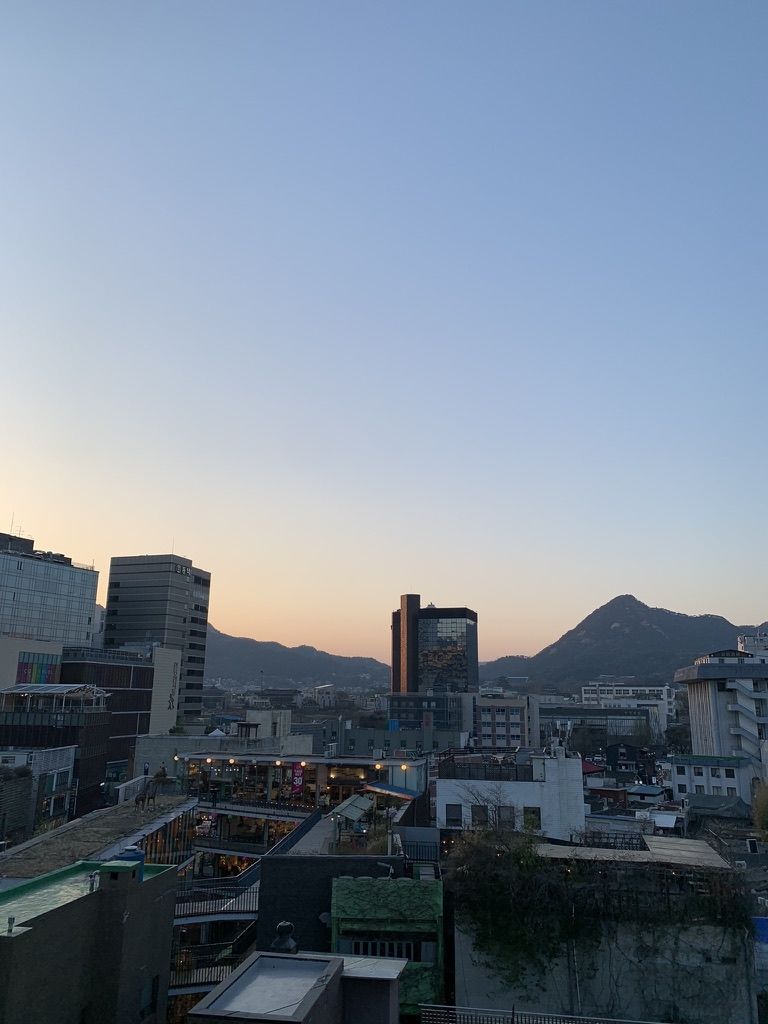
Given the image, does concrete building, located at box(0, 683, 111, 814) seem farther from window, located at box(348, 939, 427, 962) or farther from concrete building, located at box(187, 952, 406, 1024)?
concrete building, located at box(187, 952, 406, 1024)

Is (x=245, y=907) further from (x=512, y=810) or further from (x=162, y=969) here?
(x=512, y=810)

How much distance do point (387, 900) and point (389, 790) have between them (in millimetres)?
21351

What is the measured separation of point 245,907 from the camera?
22594 mm

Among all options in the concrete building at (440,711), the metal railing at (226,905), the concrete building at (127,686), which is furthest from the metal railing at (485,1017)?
the concrete building at (440,711)

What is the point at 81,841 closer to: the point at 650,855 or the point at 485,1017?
the point at 485,1017

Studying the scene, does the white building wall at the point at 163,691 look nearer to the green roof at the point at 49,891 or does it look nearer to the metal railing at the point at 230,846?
the metal railing at the point at 230,846

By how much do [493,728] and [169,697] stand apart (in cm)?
5202

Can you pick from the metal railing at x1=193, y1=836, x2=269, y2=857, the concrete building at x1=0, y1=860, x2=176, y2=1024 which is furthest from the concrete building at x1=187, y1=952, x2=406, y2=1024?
the metal railing at x1=193, y1=836, x2=269, y2=857

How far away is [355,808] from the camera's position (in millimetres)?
31859

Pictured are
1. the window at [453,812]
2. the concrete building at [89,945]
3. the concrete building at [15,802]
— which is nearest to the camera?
the concrete building at [89,945]

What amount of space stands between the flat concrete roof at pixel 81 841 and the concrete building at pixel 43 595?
87618mm

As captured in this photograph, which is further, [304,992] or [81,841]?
[81,841]

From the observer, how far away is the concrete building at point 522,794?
37.1m

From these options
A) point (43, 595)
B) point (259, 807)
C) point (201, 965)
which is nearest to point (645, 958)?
point (201, 965)
